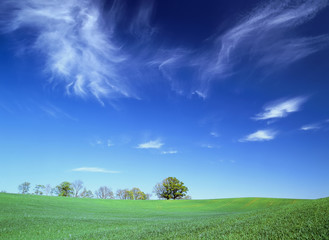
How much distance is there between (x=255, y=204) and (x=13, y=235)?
59.1 meters

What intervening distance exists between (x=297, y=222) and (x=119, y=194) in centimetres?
12887

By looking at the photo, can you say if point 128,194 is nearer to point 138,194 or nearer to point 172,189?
point 138,194

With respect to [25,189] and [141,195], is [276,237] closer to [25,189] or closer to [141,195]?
[141,195]

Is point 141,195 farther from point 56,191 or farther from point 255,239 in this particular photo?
point 255,239

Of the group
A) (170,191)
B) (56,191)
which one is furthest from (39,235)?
(56,191)

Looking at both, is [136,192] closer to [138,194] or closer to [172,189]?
[138,194]

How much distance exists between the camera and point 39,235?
34.5ft

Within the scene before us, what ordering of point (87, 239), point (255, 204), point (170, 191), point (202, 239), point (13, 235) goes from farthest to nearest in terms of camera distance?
1. point (170, 191)
2. point (255, 204)
3. point (13, 235)
4. point (87, 239)
5. point (202, 239)

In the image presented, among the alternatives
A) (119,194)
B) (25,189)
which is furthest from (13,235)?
(25,189)

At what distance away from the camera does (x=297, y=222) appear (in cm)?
477

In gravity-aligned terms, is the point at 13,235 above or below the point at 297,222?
below

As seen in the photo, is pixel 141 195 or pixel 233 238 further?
pixel 141 195

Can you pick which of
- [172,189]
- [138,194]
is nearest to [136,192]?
[138,194]

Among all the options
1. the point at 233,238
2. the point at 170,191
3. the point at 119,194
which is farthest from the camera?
the point at 119,194
